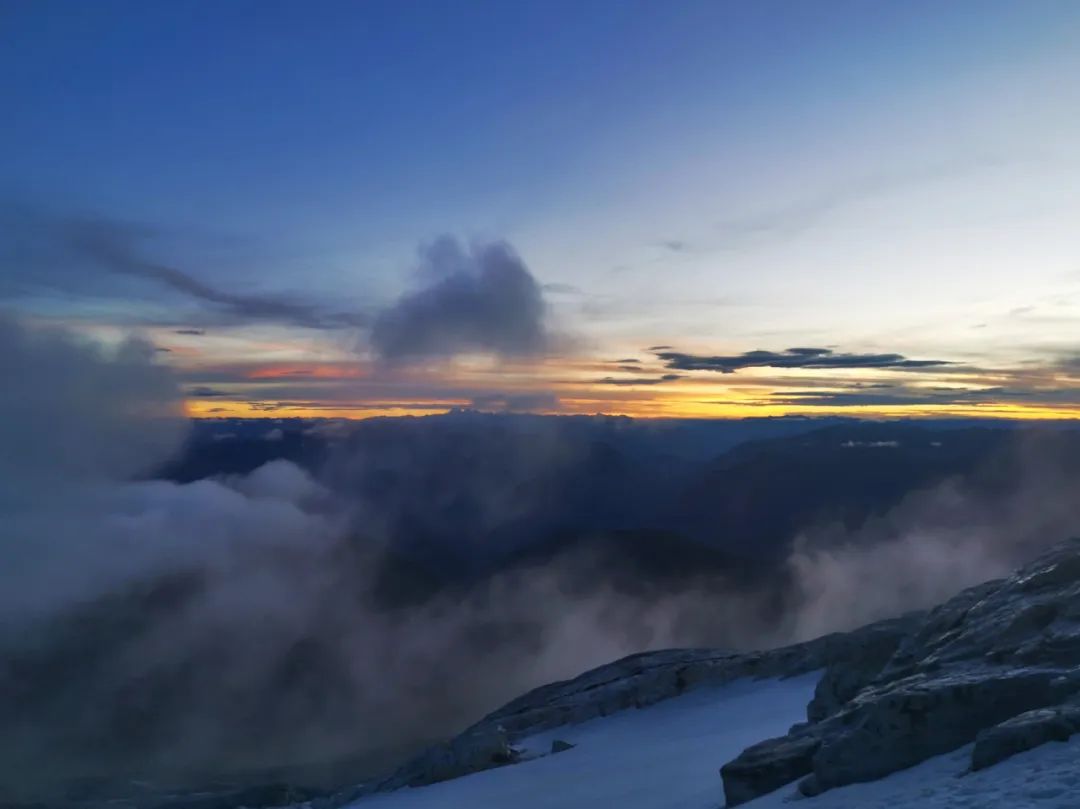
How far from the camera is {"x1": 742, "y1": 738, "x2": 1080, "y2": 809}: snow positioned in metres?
11.4

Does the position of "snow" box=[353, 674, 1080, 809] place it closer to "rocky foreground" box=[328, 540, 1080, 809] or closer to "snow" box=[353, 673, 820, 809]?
"snow" box=[353, 673, 820, 809]

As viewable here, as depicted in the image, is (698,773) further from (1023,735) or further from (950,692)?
(1023,735)

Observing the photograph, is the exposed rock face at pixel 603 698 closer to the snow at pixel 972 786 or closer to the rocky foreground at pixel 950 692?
the rocky foreground at pixel 950 692

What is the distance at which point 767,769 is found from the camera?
16.8 metres

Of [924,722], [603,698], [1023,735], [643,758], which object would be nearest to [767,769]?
[924,722]

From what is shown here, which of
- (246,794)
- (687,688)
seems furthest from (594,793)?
(246,794)

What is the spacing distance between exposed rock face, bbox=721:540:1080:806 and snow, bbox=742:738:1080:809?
13.2 inches

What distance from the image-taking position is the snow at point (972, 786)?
11.4m

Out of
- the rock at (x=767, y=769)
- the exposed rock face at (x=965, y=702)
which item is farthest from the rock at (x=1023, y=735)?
the rock at (x=767, y=769)

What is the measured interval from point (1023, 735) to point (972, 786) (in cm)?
136

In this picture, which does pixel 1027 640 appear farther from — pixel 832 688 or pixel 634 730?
pixel 634 730

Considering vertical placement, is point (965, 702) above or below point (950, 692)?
below

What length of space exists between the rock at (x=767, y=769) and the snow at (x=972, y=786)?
1642mm

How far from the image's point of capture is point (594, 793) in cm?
2345
